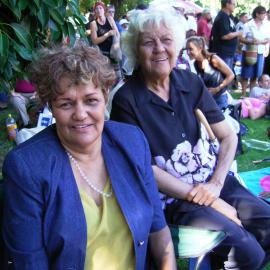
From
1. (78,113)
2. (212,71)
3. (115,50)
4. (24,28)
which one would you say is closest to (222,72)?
(212,71)

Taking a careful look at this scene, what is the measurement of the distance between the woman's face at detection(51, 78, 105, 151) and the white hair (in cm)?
73

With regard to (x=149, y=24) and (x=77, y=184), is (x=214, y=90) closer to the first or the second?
(x=149, y=24)

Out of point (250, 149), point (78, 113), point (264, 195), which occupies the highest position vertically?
point (78, 113)

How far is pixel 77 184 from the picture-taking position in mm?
1508

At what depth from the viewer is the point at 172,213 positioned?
2.03 metres

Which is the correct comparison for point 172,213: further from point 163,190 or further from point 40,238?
point 40,238

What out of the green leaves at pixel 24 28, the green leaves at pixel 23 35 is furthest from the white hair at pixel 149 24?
the green leaves at pixel 23 35

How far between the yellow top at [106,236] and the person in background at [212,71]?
134 inches

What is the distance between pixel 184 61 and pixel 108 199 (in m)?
3.45

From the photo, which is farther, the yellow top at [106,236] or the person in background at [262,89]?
the person in background at [262,89]

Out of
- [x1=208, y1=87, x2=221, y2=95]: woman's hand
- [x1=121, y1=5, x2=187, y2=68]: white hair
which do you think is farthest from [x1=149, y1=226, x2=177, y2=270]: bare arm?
[x1=208, y1=87, x2=221, y2=95]: woman's hand

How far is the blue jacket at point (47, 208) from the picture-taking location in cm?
135

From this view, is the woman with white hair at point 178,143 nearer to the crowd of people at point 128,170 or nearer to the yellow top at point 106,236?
the crowd of people at point 128,170

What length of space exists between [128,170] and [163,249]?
431mm
